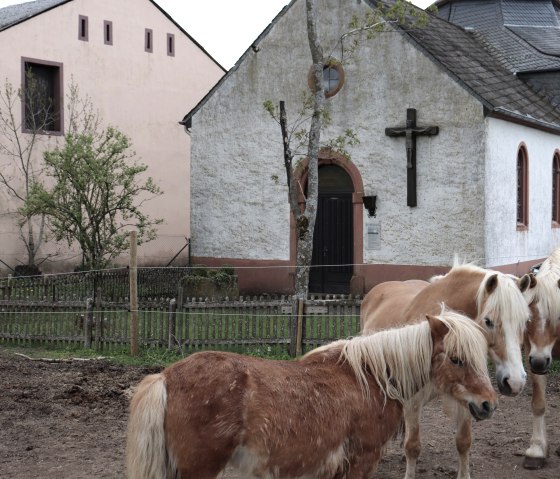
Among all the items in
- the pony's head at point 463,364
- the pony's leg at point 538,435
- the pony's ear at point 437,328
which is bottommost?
the pony's leg at point 538,435

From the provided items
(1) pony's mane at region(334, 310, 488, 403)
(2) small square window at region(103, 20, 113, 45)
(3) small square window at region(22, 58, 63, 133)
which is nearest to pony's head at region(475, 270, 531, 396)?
(1) pony's mane at region(334, 310, 488, 403)

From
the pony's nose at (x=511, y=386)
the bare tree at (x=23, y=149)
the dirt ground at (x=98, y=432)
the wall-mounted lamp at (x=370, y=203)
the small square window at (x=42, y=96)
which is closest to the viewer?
the pony's nose at (x=511, y=386)

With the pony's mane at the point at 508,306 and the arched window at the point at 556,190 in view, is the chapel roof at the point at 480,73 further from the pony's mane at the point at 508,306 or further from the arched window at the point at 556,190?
the pony's mane at the point at 508,306

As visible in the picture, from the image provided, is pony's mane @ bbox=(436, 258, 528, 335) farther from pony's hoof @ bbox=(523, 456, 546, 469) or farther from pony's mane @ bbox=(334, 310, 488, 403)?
pony's hoof @ bbox=(523, 456, 546, 469)

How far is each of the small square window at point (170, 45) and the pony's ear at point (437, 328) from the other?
23674mm

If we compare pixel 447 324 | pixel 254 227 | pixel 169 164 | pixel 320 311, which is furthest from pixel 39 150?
pixel 447 324

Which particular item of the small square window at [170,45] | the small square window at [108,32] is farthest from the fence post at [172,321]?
the small square window at [170,45]

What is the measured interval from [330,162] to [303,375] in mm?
14581

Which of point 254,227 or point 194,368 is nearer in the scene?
point 194,368

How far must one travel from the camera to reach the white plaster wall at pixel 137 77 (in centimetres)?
2258

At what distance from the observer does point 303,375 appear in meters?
4.51

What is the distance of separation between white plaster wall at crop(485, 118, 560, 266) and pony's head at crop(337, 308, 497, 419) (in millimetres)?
12821

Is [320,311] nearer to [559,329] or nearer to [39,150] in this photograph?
[559,329]

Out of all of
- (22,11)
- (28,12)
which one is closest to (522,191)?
(28,12)
